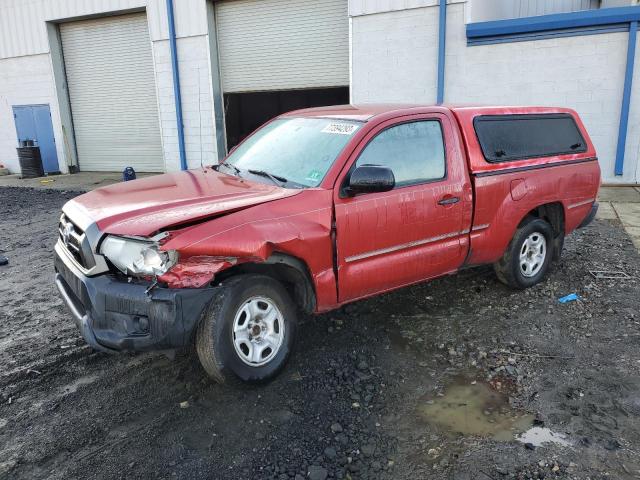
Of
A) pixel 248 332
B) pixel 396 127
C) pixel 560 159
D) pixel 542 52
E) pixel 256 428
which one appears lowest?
pixel 256 428

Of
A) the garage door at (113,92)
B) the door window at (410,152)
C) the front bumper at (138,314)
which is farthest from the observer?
the garage door at (113,92)

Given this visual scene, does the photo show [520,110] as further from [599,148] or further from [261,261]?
[599,148]

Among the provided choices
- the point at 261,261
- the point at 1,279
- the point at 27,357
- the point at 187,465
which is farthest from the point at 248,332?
the point at 1,279

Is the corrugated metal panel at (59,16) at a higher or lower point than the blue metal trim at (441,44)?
higher

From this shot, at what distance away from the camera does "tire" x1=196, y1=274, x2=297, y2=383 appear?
10.8 ft

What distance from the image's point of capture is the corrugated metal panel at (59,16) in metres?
13.4

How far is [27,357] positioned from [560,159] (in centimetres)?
512

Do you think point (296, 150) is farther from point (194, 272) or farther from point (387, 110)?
point (194, 272)

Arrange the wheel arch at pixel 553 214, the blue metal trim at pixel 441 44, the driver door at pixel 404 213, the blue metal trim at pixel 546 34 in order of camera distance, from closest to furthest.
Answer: the driver door at pixel 404 213
the wheel arch at pixel 553 214
the blue metal trim at pixel 546 34
the blue metal trim at pixel 441 44

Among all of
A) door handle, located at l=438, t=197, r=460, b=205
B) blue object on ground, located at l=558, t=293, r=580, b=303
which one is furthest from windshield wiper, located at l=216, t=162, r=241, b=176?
blue object on ground, located at l=558, t=293, r=580, b=303

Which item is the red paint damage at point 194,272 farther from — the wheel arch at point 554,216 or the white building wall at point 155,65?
the white building wall at point 155,65

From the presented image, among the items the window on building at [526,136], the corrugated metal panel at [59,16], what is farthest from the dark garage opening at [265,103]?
the window on building at [526,136]

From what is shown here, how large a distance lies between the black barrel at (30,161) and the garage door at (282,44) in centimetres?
652

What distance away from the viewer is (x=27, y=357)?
408cm
